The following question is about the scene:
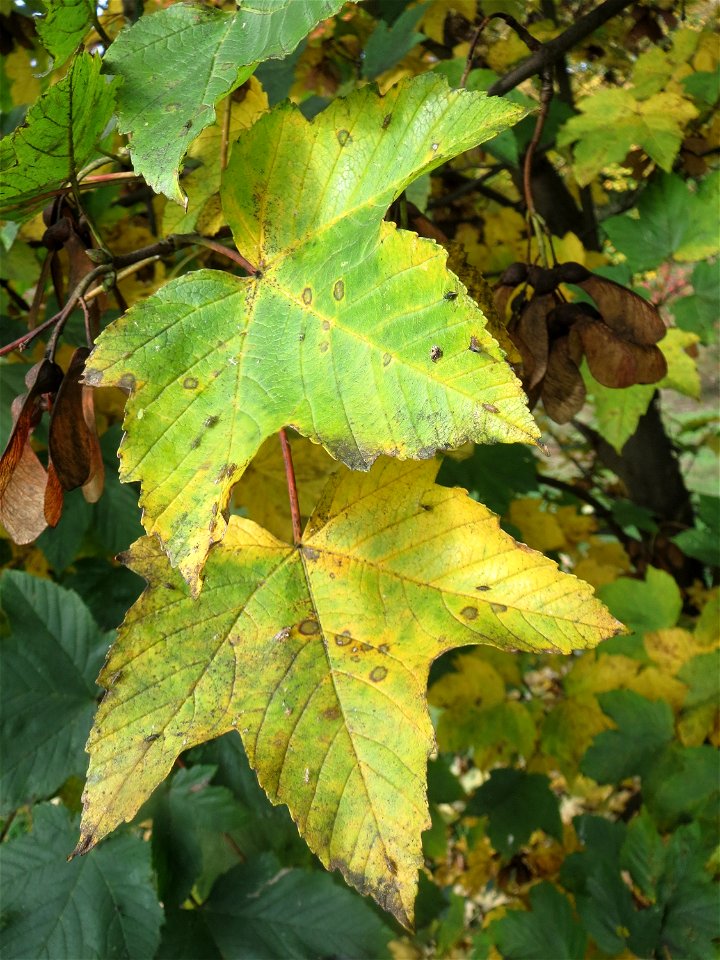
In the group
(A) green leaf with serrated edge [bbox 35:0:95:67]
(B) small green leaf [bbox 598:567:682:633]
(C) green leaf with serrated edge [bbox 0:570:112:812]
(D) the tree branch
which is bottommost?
(B) small green leaf [bbox 598:567:682:633]

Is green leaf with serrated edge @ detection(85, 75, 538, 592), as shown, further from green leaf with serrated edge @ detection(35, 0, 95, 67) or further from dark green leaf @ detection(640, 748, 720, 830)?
dark green leaf @ detection(640, 748, 720, 830)

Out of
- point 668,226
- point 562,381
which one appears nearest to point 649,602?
point 668,226

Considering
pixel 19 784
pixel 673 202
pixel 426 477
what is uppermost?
pixel 426 477

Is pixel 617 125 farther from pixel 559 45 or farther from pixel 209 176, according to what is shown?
pixel 209 176

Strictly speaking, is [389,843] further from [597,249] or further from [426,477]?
[597,249]

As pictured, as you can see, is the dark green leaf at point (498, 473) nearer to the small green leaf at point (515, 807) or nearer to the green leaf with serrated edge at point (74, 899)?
the small green leaf at point (515, 807)

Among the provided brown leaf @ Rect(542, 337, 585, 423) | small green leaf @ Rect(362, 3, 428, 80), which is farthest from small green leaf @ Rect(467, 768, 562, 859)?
small green leaf @ Rect(362, 3, 428, 80)

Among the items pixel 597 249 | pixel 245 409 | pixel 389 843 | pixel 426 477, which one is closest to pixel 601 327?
pixel 426 477
